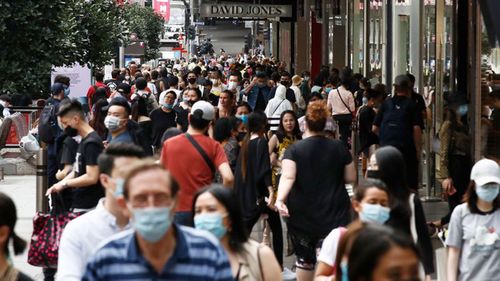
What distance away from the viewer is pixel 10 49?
27469 millimetres

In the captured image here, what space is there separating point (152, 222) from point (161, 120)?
13480mm

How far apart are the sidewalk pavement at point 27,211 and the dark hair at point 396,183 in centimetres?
522

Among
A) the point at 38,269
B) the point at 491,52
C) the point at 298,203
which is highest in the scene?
the point at 491,52

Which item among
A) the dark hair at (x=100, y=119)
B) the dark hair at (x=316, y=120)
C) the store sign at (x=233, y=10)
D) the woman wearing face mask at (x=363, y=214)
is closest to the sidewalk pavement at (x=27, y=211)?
the dark hair at (x=100, y=119)

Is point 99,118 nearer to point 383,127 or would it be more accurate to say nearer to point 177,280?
point 383,127

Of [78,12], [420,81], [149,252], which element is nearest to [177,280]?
[149,252]

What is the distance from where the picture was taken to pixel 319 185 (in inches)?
414

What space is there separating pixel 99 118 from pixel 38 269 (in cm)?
277

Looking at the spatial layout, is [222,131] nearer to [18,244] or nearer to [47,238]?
[47,238]

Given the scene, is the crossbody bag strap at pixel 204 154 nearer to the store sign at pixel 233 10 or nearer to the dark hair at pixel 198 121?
the dark hair at pixel 198 121

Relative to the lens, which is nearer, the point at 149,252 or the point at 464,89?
the point at 149,252

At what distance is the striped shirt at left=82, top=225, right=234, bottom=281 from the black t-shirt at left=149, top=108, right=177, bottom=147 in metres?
13.0

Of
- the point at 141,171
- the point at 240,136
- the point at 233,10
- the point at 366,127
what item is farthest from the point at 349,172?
the point at 233,10

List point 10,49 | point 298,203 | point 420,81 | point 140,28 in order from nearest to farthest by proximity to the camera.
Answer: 1. point 298,203
2. point 420,81
3. point 10,49
4. point 140,28
